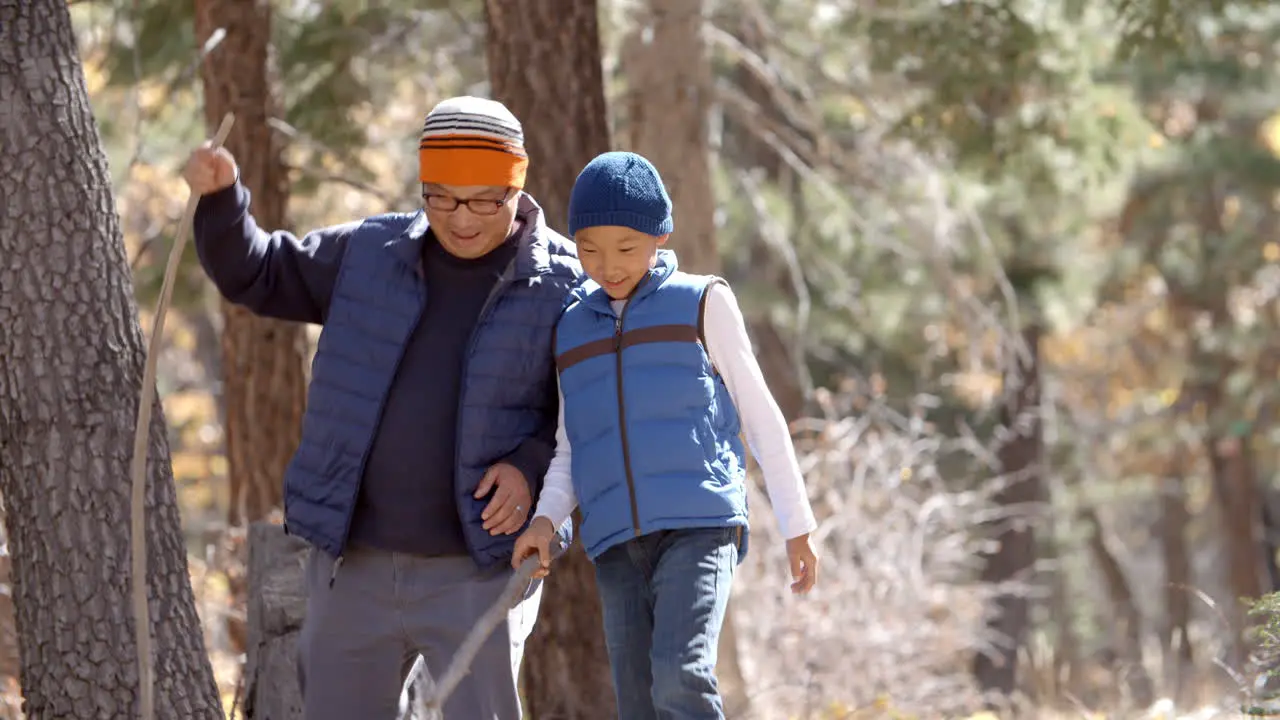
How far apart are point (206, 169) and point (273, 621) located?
1.46 meters

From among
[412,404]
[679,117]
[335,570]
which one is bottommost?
[335,570]

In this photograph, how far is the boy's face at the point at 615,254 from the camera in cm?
333

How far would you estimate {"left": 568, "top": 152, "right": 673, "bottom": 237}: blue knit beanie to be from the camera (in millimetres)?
3295

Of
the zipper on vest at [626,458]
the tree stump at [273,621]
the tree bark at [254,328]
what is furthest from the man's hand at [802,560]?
the tree bark at [254,328]

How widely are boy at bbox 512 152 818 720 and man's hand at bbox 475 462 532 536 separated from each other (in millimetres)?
55

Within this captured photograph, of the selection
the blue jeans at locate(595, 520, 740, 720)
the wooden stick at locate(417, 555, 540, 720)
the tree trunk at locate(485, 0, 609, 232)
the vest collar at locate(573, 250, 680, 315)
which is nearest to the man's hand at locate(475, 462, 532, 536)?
the wooden stick at locate(417, 555, 540, 720)

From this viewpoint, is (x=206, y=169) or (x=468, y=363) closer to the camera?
(x=206, y=169)

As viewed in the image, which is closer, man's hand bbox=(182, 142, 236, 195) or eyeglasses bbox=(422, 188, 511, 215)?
man's hand bbox=(182, 142, 236, 195)

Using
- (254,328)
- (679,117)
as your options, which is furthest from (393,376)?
(679,117)

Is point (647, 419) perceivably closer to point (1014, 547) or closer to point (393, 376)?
point (393, 376)

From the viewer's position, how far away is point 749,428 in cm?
339

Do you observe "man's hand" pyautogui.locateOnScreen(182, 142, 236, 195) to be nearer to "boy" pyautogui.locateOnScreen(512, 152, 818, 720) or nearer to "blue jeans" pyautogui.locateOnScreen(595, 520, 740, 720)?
"boy" pyautogui.locateOnScreen(512, 152, 818, 720)

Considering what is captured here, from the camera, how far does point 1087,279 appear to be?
599 inches

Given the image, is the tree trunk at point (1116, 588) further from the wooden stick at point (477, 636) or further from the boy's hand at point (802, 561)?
the wooden stick at point (477, 636)
